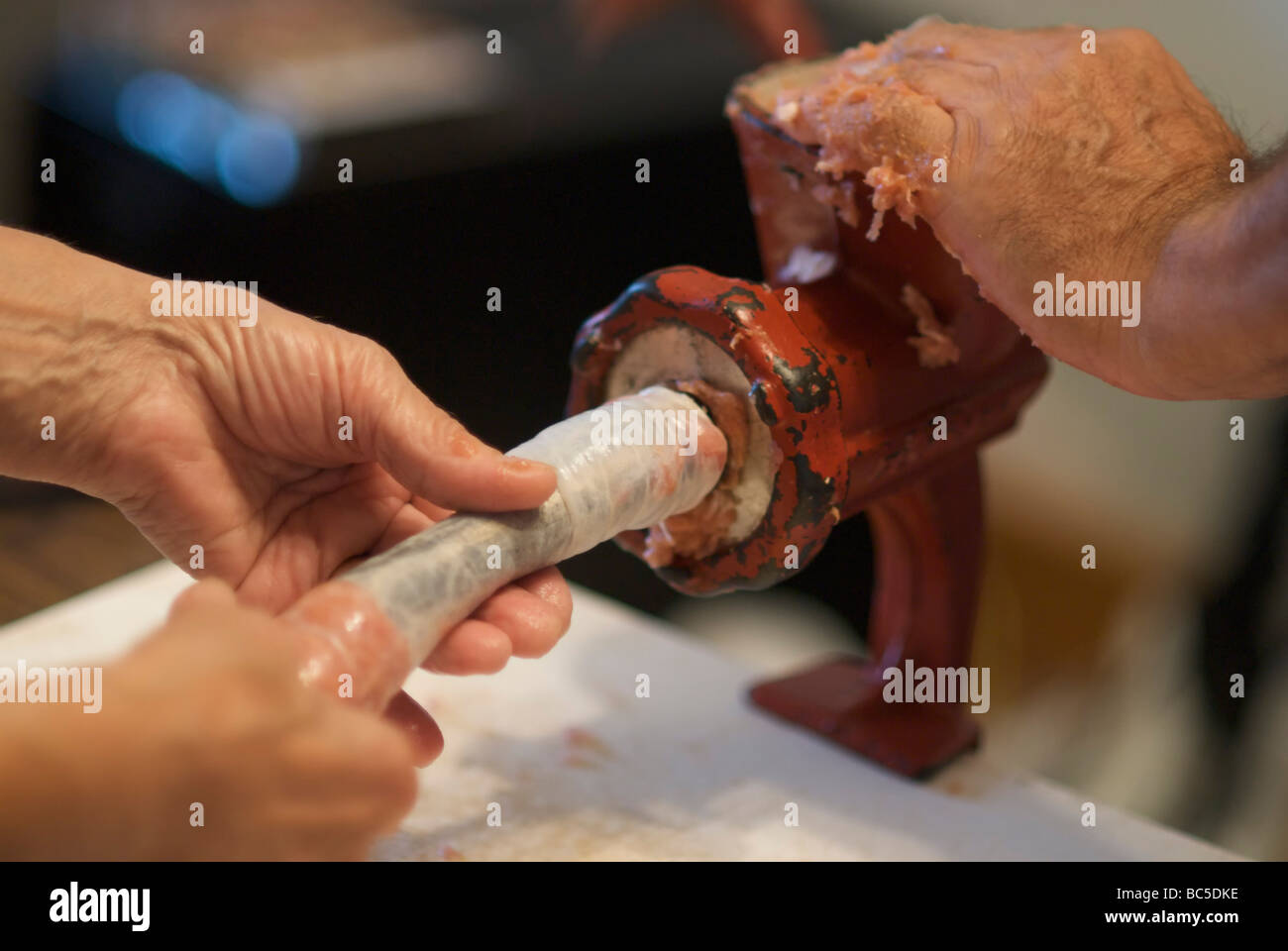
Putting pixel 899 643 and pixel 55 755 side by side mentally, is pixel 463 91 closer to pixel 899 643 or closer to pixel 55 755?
pixel 899 643

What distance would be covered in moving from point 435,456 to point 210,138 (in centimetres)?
159

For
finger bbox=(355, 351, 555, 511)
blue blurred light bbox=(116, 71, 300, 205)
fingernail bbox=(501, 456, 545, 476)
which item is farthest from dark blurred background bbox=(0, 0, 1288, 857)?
fingernail bbox=(501, 456, 545, 476)

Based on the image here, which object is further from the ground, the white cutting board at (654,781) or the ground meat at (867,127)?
the ground meat at (867,127)

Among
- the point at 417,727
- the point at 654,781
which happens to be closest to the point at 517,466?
the point at 417,727

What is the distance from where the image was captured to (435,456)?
2.90 ft

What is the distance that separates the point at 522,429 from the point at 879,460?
48.3 inches

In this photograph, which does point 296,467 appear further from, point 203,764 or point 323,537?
point 203,764

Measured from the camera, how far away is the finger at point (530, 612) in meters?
0.88

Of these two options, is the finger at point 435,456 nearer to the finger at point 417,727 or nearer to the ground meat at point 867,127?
the finger at point 417,727

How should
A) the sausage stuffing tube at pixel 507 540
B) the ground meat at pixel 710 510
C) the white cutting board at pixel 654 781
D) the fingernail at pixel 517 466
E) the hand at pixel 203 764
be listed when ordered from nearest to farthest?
1. the hand at pixel 203 764
2. the sausage stuffing tube at pixel 507 540
3. the fingernail at pixel 517 466
4. the ground meat at pixel 710 510
5. the white cutting board at pixel 654 781

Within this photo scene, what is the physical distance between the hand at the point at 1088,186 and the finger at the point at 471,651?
18.5 inches

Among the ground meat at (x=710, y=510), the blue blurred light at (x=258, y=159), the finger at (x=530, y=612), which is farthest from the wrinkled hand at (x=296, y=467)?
the blue blurred light at (x=258, y=159)

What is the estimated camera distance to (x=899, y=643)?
Result: 1.27 metres

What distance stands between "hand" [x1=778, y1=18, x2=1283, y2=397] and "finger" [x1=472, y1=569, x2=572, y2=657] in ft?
1.37
